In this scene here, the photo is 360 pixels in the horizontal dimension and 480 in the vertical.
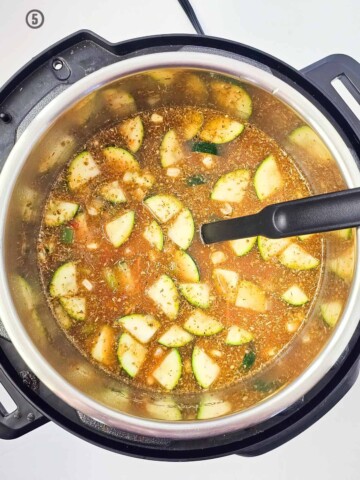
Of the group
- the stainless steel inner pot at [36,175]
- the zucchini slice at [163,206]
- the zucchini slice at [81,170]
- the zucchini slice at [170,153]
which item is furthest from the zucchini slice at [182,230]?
the stainless steel inner pot at [36,175]

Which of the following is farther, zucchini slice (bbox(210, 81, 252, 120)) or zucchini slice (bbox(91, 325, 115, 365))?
zucchini slice (bbox(91, 325, 115, 365))

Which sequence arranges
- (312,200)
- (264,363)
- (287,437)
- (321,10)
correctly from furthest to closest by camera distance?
(321,10), (264,363), (287,437), (312,200)

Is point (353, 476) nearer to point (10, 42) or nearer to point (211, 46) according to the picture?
point (211, 46)

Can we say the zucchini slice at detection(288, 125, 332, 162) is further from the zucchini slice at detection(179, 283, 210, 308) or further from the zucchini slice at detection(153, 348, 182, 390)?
the zucchini slice at detection(153, 348, 182, 390)

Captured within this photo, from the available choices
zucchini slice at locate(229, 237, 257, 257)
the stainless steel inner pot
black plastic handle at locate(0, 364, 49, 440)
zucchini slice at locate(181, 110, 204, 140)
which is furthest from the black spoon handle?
black plastic handle at locate(0, 364, 49, 440)

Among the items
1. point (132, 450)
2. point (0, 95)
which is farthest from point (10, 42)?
point (132, 450)

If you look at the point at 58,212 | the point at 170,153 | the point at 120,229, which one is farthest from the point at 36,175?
the point at 170,153

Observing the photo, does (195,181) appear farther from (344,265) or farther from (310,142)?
(344,265)
